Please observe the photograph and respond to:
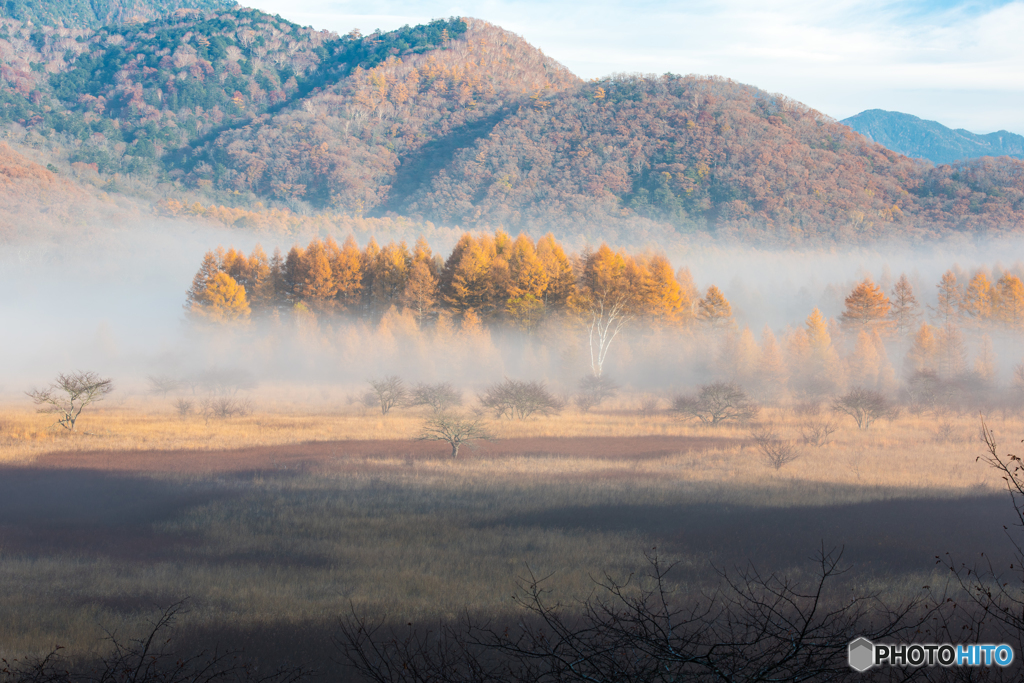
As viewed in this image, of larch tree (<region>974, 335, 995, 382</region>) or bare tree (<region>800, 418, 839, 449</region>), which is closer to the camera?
bare tree (<region>800, 418, 839, 449</region>)

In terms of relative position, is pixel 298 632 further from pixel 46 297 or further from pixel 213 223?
pixel 213 223

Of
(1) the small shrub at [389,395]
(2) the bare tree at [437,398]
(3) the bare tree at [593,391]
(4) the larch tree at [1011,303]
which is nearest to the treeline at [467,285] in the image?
(3) the bare tree at [593,391]

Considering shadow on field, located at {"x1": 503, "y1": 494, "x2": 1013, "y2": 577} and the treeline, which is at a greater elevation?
the treeline

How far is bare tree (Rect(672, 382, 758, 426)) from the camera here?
37719 mm

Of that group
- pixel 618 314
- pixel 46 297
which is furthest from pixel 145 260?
pixel 618 314

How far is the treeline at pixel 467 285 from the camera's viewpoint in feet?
201

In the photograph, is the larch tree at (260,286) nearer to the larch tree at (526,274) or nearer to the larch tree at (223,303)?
the larch tree at (223,303)

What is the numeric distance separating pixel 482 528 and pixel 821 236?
15577 centimetres

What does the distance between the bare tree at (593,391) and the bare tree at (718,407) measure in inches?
290

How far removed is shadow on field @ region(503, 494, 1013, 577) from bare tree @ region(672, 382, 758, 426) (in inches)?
694

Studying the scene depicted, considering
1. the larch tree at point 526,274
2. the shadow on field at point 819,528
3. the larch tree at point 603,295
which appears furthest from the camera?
the larch tree at point 526,274

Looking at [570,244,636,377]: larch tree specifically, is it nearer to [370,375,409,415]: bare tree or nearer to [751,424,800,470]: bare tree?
[370,375,409,415]: bare tree

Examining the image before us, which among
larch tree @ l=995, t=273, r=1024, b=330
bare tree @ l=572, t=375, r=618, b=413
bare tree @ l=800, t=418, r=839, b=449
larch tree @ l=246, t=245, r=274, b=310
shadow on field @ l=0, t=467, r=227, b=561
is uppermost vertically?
larch tree @ l=246, t=245, r=274, b=310

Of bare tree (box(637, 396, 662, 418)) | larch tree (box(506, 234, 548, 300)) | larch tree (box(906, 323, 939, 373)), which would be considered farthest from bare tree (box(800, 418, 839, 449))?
larch tree (box(506, 234, 548, 300))
